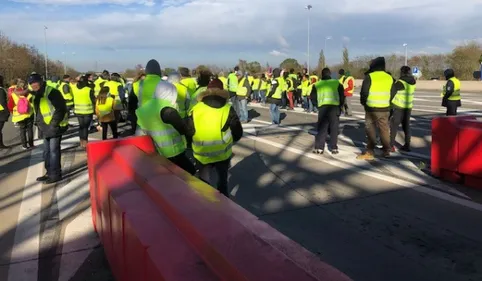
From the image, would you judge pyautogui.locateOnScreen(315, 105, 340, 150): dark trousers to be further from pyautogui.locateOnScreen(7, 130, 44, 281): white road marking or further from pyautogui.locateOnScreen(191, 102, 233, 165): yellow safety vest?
pyautogui.locateOnScreen(7, 130, 44, 281): white road marking

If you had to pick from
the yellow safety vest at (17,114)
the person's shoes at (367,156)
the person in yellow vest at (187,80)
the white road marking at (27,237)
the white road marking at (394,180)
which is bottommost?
the white road marking at (27,237)

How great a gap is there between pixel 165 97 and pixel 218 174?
1.09 metres

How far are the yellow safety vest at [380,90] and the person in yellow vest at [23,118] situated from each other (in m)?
8.54

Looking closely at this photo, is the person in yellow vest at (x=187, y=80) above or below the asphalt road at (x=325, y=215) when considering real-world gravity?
above

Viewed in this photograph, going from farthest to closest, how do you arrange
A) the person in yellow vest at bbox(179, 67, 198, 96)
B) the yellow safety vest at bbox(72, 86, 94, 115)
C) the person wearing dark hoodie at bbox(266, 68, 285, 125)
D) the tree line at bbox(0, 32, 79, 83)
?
the tree line at bbox(0, 32, 79, 83)
the person wearing dark hoodie at bbox(266, 68, 285, 125)
the yellow safety vest at bbox(72, 86, 94, 115)
the person in yellow vest at bbox(179, 67, 198, 96)

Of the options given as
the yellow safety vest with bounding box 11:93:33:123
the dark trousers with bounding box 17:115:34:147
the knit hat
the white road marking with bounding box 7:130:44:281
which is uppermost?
the knit hat

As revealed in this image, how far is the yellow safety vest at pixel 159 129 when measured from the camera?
520cm

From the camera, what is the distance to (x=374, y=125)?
9.20m

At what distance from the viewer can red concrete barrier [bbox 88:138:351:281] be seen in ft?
6.69

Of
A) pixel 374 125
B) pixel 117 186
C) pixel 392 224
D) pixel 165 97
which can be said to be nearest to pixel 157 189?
pixel 117 186

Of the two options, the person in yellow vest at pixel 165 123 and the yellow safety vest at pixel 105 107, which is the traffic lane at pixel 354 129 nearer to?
the yellow safety vest at pixel 105 107

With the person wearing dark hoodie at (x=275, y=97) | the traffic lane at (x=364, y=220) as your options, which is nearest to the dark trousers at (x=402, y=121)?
the traffic lane at (x=364, y=220)

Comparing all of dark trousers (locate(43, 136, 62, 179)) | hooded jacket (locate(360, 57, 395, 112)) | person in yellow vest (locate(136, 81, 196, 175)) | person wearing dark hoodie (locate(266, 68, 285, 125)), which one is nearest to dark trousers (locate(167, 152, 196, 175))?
person in yellow vest (locate(136, 81, 196, 175))

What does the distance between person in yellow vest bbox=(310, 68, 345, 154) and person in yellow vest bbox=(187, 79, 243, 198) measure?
4993 mm
